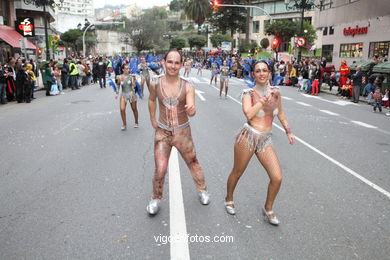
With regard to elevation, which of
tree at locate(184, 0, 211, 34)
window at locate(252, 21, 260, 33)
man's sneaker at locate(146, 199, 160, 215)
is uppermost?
tree at locate(184, 0, 211, 34)

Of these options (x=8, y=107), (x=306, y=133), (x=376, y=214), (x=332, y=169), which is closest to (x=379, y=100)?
(x=306, y=133)

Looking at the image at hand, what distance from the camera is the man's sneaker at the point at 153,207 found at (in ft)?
13.3

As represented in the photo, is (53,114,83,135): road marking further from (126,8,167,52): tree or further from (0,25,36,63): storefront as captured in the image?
(126,8,167,52): tree

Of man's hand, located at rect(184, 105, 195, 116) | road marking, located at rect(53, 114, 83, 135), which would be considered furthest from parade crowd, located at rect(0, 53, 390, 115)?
man's hand, located at rect(184, 105, 195, 116)

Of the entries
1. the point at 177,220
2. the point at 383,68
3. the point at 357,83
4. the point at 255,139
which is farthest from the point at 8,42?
the point at 255,139

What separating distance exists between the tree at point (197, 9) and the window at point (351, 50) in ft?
119

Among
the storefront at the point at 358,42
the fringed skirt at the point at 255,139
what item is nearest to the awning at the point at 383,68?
the storefront at the point at 358,42

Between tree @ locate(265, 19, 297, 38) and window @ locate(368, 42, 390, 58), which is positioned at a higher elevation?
tree @ locate(265, 19, 297, 38)

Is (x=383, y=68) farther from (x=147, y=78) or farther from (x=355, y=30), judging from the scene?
(x=355, y=30)

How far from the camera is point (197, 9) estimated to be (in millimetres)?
62969

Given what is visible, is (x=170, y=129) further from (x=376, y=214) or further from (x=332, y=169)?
(x=332, y=169)

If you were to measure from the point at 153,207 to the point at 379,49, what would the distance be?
2745 cm

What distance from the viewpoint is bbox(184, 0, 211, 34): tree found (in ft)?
207

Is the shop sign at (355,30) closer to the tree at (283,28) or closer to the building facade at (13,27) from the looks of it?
the tree at (283,28)
